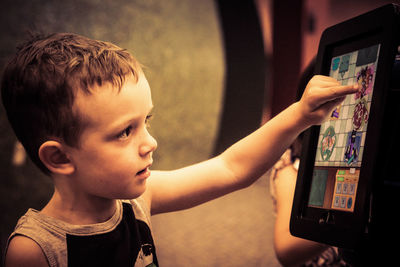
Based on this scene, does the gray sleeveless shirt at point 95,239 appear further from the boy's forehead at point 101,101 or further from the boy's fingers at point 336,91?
the boy's fingers at point 336,91

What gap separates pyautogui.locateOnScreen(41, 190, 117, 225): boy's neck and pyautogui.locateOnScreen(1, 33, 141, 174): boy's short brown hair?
0.06 metres

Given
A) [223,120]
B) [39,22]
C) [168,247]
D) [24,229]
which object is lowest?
[168,247]

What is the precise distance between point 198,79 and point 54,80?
→ 0.53m

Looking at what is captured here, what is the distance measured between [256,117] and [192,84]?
225 mm

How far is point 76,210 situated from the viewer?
0.40 m

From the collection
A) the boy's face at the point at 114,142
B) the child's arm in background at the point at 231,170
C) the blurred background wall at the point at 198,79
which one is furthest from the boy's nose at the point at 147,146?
the blurred background wall at the point at 198,79

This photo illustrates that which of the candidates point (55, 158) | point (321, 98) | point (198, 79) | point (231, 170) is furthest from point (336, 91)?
point (198, 79)

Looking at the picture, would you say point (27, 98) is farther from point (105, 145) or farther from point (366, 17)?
point (366, 17)

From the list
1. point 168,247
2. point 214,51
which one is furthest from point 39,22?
point 168,247

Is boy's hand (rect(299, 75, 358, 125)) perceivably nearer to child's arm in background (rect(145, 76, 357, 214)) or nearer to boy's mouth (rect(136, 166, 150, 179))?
child's arm in background (rect(145, 76, 357, 214))

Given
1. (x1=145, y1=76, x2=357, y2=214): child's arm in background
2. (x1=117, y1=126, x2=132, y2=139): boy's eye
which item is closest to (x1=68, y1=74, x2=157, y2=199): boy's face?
(x1=117, y1=126, x2=132, y2=139): boy's eye

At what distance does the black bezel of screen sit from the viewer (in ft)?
1.06

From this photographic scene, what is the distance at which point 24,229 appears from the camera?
365mm

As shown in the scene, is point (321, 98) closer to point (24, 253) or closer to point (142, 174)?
point (142, 174)
